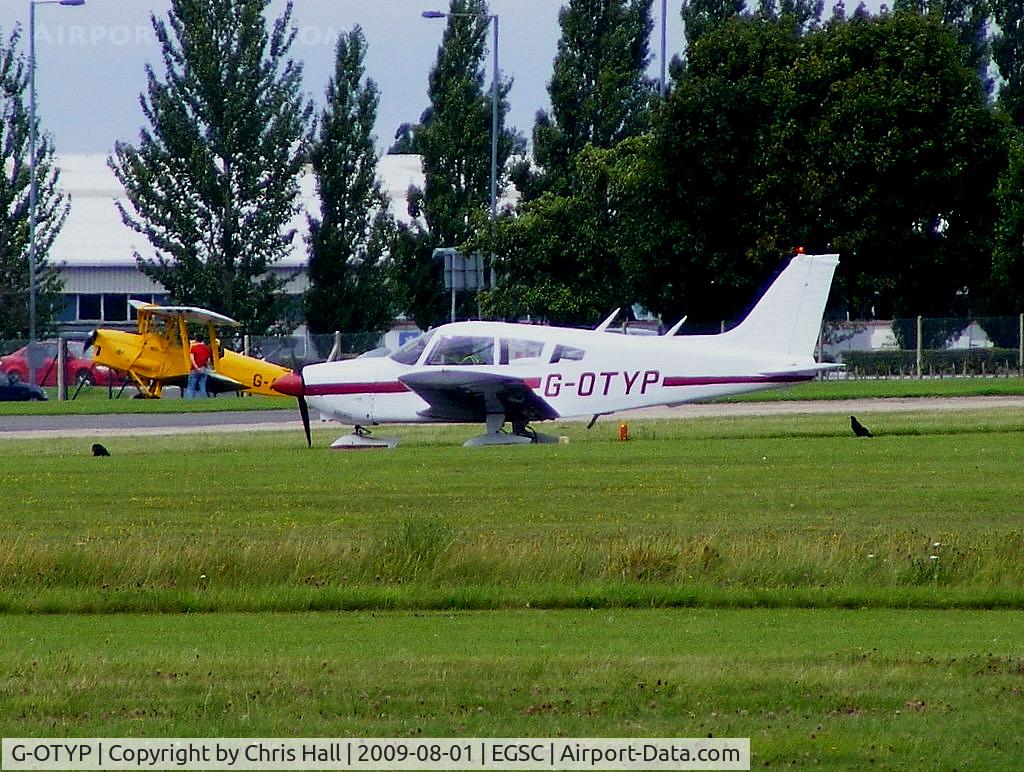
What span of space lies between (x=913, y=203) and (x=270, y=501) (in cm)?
3590

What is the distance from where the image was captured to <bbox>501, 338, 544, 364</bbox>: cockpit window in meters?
28.8

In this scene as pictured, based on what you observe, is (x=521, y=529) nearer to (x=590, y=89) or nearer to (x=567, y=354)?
(x=567, y=354)

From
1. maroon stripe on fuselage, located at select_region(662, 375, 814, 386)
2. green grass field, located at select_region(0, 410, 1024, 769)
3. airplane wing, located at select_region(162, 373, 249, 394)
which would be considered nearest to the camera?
green grass field, located at select_region(0, 410, 1024, 769)

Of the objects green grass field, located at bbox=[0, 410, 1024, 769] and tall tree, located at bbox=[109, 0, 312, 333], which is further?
tall tree, located at bbox=[109, 0, 312, 333]

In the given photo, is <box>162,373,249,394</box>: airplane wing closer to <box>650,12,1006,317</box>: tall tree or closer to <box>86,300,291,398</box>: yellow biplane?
<box>86,300,291,398</box>: yellow biplane

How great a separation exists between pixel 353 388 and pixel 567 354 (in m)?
3.45

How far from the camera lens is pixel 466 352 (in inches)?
1134

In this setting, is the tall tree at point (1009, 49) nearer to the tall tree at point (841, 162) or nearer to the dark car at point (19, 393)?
Answer: the tall tree at point (841, 162)

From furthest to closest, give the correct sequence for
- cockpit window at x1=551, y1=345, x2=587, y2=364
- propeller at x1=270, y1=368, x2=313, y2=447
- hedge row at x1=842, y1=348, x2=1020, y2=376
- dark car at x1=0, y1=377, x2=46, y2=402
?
Result: 1. dark car at x1=0, y1=377, x2=46, y2=402
2. hedge row at x1=842, y1=348, x2=1020, y2=376
3. propeller at x1=270, y1=368, x2=313, y2=447
4. cockpit window at x1=551, y1=345, x2=587, y2=364

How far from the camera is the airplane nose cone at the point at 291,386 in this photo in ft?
97.0

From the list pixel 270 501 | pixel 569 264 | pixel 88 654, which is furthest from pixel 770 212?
pixel 88 654

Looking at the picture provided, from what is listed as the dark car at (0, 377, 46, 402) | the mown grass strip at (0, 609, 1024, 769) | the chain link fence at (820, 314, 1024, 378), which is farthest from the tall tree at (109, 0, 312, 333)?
the mown grass strip at (0, 609, 1024, 769)
